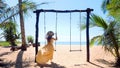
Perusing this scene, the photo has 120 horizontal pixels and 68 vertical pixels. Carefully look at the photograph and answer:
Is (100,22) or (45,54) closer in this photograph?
(45,54)

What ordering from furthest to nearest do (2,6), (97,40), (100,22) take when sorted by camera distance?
1. (97,40)
2. (100,22)
3. (2,6)

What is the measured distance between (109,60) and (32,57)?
3732mm

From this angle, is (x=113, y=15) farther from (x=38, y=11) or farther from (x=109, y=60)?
(x=38, y=11)

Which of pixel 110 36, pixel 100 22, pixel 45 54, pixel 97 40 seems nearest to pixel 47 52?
pixel 45 54

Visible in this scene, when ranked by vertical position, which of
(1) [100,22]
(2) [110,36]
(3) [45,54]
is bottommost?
(3) [45,54]

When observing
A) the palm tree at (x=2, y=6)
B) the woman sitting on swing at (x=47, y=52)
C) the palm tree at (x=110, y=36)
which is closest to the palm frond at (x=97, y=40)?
the palm tree at (x=110, y=36)

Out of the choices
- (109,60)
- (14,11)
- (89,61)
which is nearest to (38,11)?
(14,11)

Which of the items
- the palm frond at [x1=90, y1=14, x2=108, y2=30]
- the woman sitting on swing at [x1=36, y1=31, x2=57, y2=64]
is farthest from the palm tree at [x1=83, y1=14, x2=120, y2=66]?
the woman sitting on swing at [x1=36, y1=31, x2=57, y2=64]

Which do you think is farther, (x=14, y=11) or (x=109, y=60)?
(x=109, y=60)

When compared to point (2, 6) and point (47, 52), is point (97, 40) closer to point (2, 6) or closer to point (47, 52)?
point (47, 52)

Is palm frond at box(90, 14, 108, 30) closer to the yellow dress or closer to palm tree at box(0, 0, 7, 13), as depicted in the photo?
the yellow dress

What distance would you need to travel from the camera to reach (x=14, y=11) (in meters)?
11.6

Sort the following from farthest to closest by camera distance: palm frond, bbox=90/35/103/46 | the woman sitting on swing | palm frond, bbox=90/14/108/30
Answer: palm frond, bbox=90/35/103/46 → palm frond, bbox=90/14/108/30 → the woman sitting on swing

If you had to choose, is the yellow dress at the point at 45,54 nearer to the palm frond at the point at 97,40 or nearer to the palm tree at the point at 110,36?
the palm frond at the point at 97,40
